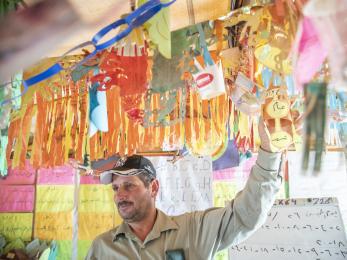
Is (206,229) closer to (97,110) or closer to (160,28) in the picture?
(97,110)

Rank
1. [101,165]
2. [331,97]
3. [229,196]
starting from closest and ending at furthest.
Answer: [331,97] → [229,196] → [101,165]

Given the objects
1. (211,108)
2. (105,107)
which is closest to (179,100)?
(211,108)

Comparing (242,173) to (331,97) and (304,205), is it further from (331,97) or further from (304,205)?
(331,97)

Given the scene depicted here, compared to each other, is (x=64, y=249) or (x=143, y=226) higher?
(x=143, y=226)

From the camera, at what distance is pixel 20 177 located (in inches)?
101

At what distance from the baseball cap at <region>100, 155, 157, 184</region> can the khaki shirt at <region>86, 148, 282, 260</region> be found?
0.76ft

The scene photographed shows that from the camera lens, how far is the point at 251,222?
1.20 metres

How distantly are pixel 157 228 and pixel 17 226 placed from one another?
1656 millimetres

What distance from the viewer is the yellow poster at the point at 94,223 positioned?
2.36 m

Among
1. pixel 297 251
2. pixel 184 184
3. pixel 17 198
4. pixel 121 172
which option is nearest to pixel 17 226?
pixel 17 198

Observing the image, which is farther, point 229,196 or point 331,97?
point 229,196

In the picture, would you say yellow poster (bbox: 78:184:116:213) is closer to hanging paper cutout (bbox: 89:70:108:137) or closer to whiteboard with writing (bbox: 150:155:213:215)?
whiteboard with writing (bbox: 150:155:213:215)

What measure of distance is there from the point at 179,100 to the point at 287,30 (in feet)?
2.20

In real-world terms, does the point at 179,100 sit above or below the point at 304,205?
above
